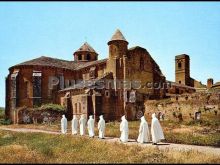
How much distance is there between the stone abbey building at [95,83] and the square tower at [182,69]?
1906cm

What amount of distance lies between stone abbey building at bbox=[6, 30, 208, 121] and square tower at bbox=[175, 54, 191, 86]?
19062 millimetres

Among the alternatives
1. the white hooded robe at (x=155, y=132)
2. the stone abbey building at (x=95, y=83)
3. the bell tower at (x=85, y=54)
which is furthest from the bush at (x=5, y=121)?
the white hooded robe at (x=155, y=132)

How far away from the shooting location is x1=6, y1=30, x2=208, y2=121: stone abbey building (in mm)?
48156

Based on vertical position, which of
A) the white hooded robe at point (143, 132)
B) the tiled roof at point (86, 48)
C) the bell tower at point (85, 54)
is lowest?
the white hooded robe at point (143, 132)

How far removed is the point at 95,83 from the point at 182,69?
34367 mm

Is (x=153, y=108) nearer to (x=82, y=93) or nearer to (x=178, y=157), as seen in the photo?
(x=82, y=93)

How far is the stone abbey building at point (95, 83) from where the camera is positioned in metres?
48.2

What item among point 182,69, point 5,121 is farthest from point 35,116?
point 182,69

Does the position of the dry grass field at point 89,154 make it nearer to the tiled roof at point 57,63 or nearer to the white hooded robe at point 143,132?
the white hooded robe at point 143,132

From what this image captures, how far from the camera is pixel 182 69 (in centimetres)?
7662

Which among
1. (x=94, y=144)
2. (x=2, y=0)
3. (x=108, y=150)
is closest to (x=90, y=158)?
(x=108, y=150)

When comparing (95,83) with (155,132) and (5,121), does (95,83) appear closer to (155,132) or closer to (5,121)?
(5,121)

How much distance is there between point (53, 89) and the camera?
5725cm

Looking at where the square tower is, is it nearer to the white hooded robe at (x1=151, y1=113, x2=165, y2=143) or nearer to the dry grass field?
the dry grass field
